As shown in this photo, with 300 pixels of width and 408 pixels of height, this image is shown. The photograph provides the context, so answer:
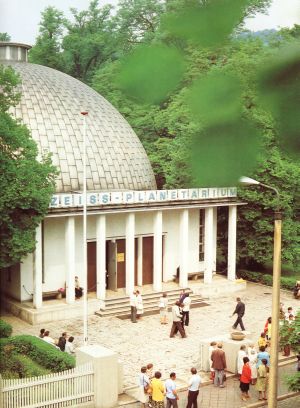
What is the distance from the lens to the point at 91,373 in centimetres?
1533

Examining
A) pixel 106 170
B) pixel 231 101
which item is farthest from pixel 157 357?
pixel 231 101

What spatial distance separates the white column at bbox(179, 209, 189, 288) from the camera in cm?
2806

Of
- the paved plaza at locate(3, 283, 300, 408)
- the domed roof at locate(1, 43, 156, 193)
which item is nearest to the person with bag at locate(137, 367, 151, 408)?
the paved plaza at locate(3, 283, 300, 408)

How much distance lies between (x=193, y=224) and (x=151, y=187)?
8.83 feet

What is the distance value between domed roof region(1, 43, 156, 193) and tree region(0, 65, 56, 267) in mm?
5052

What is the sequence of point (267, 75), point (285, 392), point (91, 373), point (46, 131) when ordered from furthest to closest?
point (46, 131)
point (285, 392)
point (91, 373)
point (267, 75)

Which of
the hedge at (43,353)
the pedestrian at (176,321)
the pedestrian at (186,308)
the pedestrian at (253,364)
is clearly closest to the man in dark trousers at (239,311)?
the pedestrian at (186,308)

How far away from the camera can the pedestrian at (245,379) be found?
15.6 metres

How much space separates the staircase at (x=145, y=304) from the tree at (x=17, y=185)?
4.93m

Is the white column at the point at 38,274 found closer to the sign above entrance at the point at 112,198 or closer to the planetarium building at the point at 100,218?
the planetarium building at the point at 100,218

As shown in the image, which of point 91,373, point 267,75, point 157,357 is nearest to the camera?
point 267,75

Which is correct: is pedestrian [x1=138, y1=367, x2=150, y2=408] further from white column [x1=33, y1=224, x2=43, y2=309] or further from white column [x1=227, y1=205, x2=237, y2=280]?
white column [x1=227, y1=205, x2=237, y2=280]

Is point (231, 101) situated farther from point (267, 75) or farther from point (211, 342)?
point (211, 342)

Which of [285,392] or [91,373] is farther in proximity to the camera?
[285,392]
